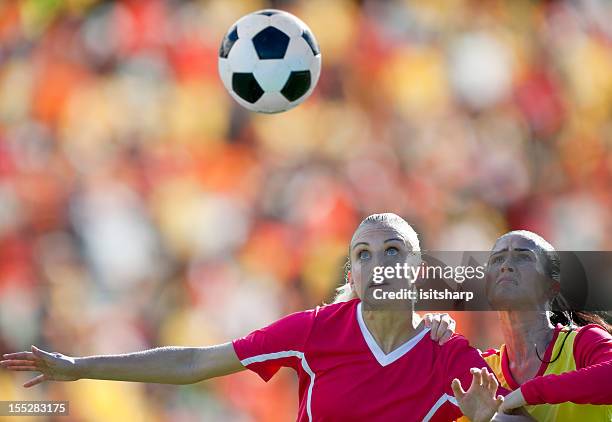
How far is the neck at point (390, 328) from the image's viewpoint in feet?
8.86

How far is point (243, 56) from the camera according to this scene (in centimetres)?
520

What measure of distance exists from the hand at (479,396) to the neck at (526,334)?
15.8 inches

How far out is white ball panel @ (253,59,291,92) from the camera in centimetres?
512

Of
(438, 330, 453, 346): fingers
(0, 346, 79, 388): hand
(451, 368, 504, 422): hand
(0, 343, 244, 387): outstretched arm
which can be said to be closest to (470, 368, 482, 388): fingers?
(451, 368, 504, 422): hand

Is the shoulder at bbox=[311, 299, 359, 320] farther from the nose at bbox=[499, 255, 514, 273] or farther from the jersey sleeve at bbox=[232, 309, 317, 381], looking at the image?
the nose at bbox=[499, 255, 514, 273]

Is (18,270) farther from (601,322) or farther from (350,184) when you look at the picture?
(601,322)

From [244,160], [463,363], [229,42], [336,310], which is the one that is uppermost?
[244,160]

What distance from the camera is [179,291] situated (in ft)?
20.5

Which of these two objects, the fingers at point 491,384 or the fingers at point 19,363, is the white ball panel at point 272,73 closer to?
the fingers at point 19,363

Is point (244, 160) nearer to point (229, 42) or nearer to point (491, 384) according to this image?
point (229, 42)

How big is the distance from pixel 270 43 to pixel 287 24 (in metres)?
0.14

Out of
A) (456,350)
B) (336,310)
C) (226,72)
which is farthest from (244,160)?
(456,350)

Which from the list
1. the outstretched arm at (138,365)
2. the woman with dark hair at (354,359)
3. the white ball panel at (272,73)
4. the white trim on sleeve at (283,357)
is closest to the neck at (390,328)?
the woman with dark hair at (354,359)

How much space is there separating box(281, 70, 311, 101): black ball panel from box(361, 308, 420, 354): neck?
262 cm
